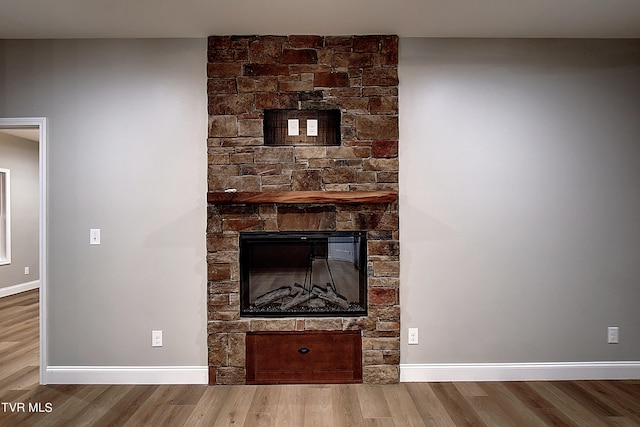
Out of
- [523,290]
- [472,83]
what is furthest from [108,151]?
[523,290]

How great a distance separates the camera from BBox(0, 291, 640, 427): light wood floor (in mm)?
2504

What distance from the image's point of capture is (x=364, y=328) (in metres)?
3.05

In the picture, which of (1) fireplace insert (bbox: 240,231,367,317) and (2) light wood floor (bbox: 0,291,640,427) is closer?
(2) light wood floor (bbox: 0,291,640,427)

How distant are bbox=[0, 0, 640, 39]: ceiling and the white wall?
217 mm

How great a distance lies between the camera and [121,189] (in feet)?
10.1

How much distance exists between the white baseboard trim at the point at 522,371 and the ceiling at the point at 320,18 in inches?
97.5

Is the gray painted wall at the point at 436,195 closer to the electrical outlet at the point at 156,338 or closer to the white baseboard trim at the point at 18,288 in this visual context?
the electrical outlet at the point at 156,338

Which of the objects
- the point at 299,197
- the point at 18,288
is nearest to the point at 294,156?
the point at 299,197

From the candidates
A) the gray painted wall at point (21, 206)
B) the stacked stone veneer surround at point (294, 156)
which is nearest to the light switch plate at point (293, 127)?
the stacked stone veneer surround at point (294, 156)

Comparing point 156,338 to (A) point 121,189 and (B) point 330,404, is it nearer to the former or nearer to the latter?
(A) point 121,189

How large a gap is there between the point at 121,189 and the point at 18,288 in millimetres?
4687

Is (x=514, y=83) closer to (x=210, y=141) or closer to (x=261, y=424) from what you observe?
(x=210, y=141)

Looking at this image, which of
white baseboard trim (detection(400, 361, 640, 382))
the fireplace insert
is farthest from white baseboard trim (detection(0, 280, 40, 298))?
white baseboard trim (detection(400, 361, 640, 382))

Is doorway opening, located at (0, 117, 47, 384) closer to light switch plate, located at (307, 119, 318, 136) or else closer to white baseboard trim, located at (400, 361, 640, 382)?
light switch plate, located at (307, 119, 318, 136)
